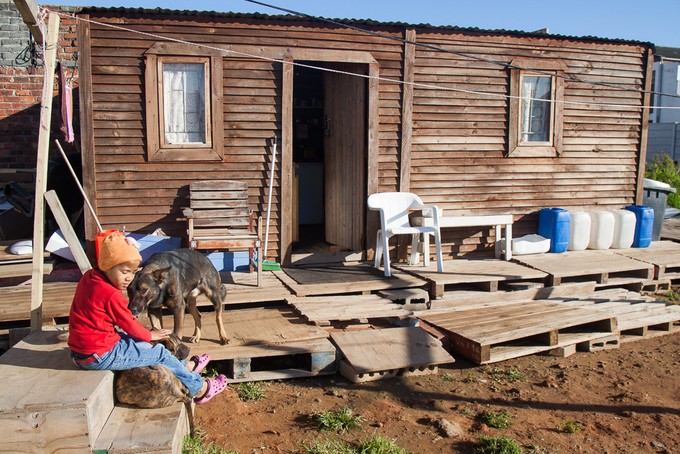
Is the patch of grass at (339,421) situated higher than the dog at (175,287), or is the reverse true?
the dog at (175,287)

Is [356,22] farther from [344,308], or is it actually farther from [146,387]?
[146,387]

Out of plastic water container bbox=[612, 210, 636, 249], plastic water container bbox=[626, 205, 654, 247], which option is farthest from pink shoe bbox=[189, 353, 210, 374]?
plastic water container bbox=[626, 205, 654, 247]

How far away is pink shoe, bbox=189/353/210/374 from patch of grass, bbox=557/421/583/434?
108 inches

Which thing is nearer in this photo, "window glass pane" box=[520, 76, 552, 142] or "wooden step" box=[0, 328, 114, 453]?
"wooden step" box=[0, 328, 114, 453]

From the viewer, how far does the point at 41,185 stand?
5.03 m

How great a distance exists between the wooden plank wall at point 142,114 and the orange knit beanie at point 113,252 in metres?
4.19

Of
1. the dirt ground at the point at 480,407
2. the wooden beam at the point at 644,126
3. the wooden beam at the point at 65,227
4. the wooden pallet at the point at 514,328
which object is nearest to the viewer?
the dirt ground at the point at 480,407

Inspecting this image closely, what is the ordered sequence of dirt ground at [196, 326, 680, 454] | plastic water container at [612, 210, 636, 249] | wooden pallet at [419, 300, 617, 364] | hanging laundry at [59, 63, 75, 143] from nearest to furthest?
dirt ground at [196, 326, 680, 454] < wooden pallet at [419, 300, 617, 364] < hanging laundry at [59, 63, 75, 143] < plastic water container at [612, 210, 636, 249]

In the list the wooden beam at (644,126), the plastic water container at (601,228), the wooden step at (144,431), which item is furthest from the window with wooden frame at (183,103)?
the wooden beam at (644,126)

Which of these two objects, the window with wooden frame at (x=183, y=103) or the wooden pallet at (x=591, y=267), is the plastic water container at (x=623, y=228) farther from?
the window with wooden frame at (x=183, y=103)

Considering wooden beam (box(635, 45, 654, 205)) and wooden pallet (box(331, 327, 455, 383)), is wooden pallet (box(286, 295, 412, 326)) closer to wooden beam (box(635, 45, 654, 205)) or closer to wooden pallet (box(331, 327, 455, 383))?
wooden pallet (box(331, 327, 455, 383))

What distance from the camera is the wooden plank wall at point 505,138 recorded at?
897 centimetres

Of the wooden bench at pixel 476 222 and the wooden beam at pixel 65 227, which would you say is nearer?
the wooden beam at pixel 65 227

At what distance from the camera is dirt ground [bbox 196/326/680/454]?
4531 mm
